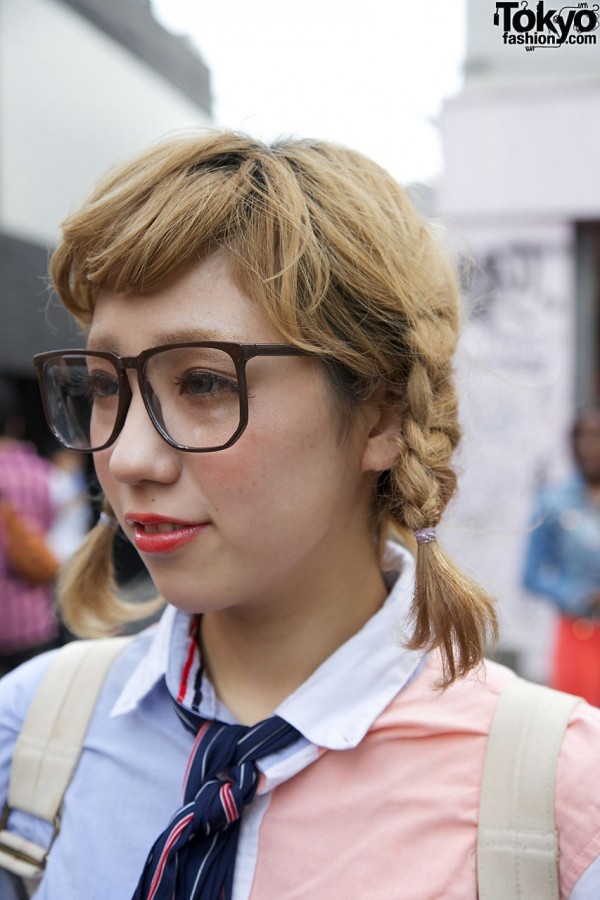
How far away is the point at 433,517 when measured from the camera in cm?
141

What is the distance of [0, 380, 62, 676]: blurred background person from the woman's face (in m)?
2.84

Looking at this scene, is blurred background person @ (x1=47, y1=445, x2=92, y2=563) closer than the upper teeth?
No

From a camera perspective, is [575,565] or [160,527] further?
[575,565]

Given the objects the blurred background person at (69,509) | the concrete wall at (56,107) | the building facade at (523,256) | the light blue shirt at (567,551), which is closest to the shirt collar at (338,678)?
the light blue shirt at (567,551)

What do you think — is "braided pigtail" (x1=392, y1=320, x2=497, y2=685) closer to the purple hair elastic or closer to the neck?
the purple hair elastic

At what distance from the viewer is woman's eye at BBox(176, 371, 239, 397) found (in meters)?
1.33

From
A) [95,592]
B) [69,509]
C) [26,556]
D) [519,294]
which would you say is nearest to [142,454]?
[95,592]

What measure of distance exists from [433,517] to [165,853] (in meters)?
0.63

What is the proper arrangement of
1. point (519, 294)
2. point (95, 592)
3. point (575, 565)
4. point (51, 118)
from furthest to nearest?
point (51, 118) < point (519, 294) < point (575, 565) < point (95, 592)

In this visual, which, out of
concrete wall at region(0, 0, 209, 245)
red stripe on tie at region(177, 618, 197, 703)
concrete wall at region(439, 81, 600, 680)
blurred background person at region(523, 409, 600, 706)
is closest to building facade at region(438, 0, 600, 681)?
concrete wall at region(439, 81, 600, 680)

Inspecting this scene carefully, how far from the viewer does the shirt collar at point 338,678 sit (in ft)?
4.65

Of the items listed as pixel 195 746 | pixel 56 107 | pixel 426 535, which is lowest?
pixel 195 746

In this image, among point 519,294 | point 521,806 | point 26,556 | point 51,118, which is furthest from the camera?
point 51,118

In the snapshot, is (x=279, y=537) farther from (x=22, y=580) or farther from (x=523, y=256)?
(x=523, y=256)
